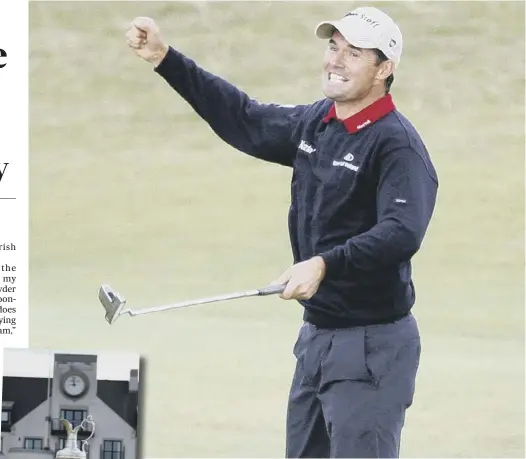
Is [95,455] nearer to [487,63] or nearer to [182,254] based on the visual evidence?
[182,254]

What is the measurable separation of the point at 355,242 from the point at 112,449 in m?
1.03

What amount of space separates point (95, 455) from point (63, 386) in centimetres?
18

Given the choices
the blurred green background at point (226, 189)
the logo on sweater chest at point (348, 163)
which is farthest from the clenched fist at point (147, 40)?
the blurred green background at point (226, 189)

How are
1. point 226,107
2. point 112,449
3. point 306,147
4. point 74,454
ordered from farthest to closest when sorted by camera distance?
point 112,449
point 74,454
point 226,107
point 306,147

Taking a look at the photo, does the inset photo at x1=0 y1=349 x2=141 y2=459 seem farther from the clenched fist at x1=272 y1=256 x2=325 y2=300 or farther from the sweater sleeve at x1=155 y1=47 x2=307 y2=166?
the clenched fist at x1=272 y1=256 x2=325 y2=300

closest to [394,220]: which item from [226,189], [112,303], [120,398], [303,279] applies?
[303,279]

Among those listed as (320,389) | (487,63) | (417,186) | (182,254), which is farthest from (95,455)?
(487,63)

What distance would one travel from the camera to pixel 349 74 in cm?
290

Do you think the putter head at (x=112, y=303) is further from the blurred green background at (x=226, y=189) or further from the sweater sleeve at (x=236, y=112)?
the blurred green background at (x=226, y=189)

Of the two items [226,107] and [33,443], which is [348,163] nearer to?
[226,107]

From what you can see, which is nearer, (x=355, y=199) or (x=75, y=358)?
(x=355, y=199)

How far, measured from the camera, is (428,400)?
4293 millimetres

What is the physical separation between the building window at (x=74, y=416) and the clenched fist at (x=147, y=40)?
873mm

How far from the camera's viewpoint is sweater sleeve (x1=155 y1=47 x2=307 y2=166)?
303 cm
